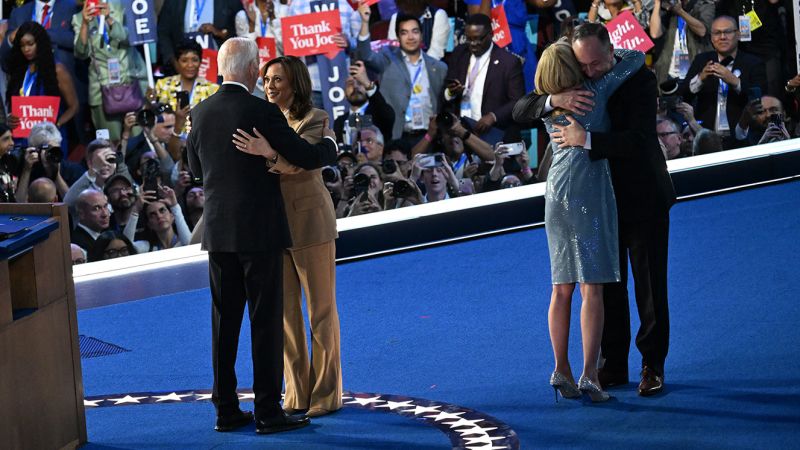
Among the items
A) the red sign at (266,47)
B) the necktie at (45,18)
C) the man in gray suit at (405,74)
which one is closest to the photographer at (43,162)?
the necktie at (45,18)

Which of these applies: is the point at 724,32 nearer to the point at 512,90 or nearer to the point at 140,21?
the point at 512,90

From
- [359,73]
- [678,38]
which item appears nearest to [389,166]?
[359,73]

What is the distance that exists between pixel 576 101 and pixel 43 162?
14.2 ft

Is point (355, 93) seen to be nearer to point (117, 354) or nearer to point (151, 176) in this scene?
point (151, 176)

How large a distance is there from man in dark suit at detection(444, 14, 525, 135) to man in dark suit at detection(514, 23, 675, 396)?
456 cm

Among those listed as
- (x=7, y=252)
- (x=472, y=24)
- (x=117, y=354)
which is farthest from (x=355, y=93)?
(x=7, y=252)

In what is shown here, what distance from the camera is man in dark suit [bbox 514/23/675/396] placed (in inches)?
191

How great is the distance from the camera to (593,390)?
4922mm

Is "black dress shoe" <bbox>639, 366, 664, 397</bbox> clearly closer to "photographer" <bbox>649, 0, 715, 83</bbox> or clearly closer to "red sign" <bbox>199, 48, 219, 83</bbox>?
"red sign" <bbox>199, 48, 219, 83</bbox>

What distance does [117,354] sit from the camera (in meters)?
6.36

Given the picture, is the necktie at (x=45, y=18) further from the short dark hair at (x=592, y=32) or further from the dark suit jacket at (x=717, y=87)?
the dark suit jacket at (x=717, y=87)

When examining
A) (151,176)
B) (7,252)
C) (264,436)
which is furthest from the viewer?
(151,176)

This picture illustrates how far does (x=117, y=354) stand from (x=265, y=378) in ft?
5.98

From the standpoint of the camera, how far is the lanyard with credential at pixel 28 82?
26.9 feet
